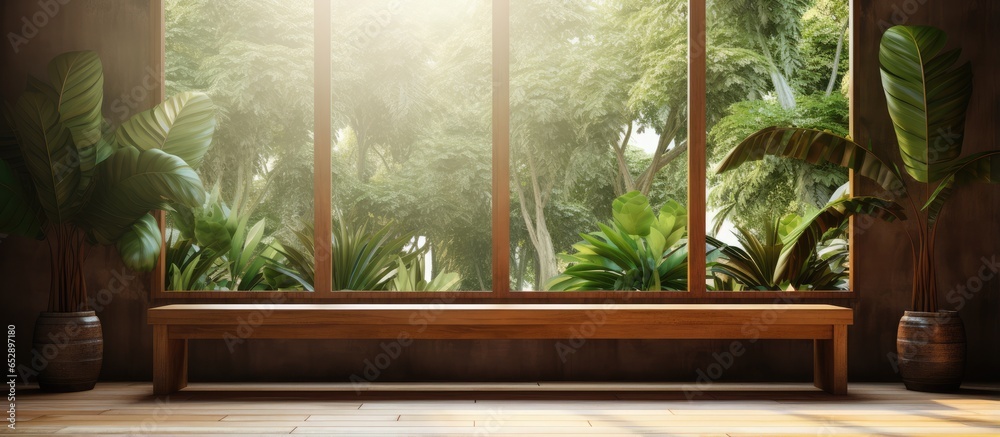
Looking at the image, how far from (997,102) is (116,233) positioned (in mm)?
4738

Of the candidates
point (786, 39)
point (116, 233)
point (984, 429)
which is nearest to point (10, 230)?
point (116, 233)

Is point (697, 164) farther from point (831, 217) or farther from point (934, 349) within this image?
point (934, 349)

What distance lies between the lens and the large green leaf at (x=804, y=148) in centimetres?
361

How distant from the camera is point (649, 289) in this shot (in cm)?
426

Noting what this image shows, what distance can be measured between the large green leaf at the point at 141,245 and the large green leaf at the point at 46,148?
0.33 metres

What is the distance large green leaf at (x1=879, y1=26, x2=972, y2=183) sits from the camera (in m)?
3.48

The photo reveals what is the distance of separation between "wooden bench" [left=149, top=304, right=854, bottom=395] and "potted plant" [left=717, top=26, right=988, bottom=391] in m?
0.41

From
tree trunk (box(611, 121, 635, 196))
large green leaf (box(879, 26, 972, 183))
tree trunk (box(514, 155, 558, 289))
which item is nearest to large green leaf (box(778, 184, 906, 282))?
large green leaf (box(879, 26, 972, 183))

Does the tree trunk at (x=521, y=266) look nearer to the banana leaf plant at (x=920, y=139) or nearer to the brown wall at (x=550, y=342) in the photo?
the brown wall at (x=550, y=342)

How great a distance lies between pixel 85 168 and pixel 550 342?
98.0 inches

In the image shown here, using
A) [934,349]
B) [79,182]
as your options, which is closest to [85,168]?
[79,182]

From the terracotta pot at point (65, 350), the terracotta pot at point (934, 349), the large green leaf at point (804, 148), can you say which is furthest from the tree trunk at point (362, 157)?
the terracotta pot at point (934, 349)

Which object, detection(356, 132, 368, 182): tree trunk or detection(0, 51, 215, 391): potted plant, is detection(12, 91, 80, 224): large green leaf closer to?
detection(0, 51, 215, 391): potted plant

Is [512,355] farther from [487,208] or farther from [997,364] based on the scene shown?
[487,208]
